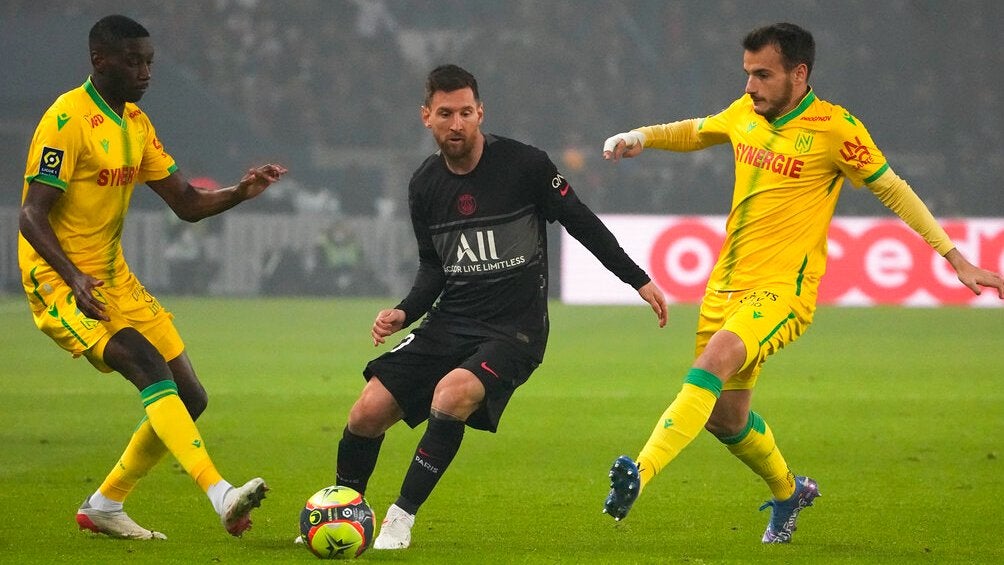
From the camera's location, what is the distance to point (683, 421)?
5.74 metres

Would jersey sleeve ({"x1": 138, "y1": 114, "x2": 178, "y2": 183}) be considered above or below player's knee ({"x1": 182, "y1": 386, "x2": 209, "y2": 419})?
above

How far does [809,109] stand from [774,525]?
182 cm

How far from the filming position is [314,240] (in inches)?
1087

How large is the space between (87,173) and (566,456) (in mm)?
4136

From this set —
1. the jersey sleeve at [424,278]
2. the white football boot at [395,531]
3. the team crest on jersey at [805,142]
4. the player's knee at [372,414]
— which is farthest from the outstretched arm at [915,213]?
the white football boot at [395,531]

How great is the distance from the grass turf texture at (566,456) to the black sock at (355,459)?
0.39 m

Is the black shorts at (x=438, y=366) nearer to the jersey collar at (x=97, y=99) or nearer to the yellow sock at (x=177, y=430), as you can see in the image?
the yellow sock at (x=177, y=430)

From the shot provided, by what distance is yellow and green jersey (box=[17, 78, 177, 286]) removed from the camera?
19.7ft

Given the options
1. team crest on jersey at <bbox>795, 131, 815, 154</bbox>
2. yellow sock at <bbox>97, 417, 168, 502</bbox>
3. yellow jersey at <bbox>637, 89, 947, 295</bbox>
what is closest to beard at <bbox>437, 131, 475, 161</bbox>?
yellow jersey at <bbox>637, 89, 947, 295</bbox>

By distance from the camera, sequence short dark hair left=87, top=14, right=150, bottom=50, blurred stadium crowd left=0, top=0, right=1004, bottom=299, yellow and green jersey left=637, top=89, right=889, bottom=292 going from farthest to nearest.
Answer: blurred stadium crowd left=0, top=0, right=1004, bottom=299, yellow and green jersey left=637, top=89, right=889, bottom=292, short dark hair left=87, top=14, right=150, bottom=50

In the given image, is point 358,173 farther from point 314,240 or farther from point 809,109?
point 809,109

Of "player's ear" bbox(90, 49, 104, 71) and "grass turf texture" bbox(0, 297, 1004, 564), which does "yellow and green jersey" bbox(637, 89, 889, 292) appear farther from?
"player's ear" bbox(90, 49, 104, 71)

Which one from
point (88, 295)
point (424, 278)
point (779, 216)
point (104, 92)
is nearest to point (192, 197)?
point (104, 92)

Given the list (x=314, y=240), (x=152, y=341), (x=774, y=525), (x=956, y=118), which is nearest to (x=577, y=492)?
(x=774, y=525)
